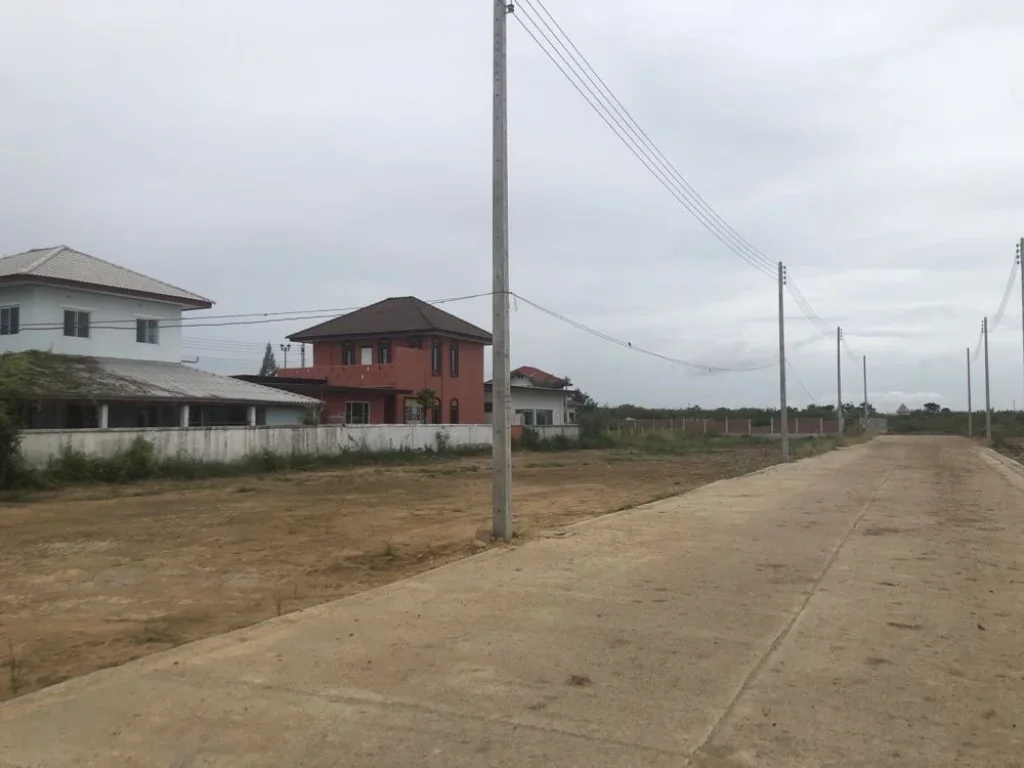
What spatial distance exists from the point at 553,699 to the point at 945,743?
2.18 m

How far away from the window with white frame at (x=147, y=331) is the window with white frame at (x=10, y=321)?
13.9 ft

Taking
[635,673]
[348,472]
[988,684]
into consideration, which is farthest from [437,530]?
[348,472]

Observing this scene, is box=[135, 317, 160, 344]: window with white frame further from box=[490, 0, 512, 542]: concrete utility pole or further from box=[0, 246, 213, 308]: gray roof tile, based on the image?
box=[490, 0, 512, 542]: concrete utility pole

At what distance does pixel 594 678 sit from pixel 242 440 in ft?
85.0

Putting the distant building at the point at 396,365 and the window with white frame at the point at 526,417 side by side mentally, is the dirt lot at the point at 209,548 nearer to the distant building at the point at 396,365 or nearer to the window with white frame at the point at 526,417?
the distant building at the point at 396,365

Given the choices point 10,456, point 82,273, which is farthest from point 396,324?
point 10,456

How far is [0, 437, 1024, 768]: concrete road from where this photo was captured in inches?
186

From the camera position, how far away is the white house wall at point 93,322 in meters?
31.6

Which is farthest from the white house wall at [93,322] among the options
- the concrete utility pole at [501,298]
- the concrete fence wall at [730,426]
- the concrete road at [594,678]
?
the concrete fence wall at [730,426]

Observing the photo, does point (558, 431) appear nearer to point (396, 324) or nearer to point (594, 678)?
point (396, 324)

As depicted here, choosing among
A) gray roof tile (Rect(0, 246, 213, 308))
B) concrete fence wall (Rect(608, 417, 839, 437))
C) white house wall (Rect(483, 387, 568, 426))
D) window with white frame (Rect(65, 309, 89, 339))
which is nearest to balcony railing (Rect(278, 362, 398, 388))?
gray roof tile (Rect(0, 246, 213, 308))

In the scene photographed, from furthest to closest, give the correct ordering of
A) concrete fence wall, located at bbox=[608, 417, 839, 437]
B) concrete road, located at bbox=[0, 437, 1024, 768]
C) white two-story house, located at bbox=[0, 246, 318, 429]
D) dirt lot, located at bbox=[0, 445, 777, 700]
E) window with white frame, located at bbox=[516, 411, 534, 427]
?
1. concrete fence wall, located at bbox=[608, 417, 839, 437]
2. window with white frame, located at bbox=[516, 411, 534, 427]
3. white two-story house, located at bbox=[0, 246, 318, 429]
4. dirt lot, located at bbox=[0, 445, 777, 700]
5. concrete road, located at bbox=[0, 437, 1024, 768]

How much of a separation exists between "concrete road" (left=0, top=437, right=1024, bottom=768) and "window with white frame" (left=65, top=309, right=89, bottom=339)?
1060 inches

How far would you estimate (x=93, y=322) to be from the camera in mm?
33250
